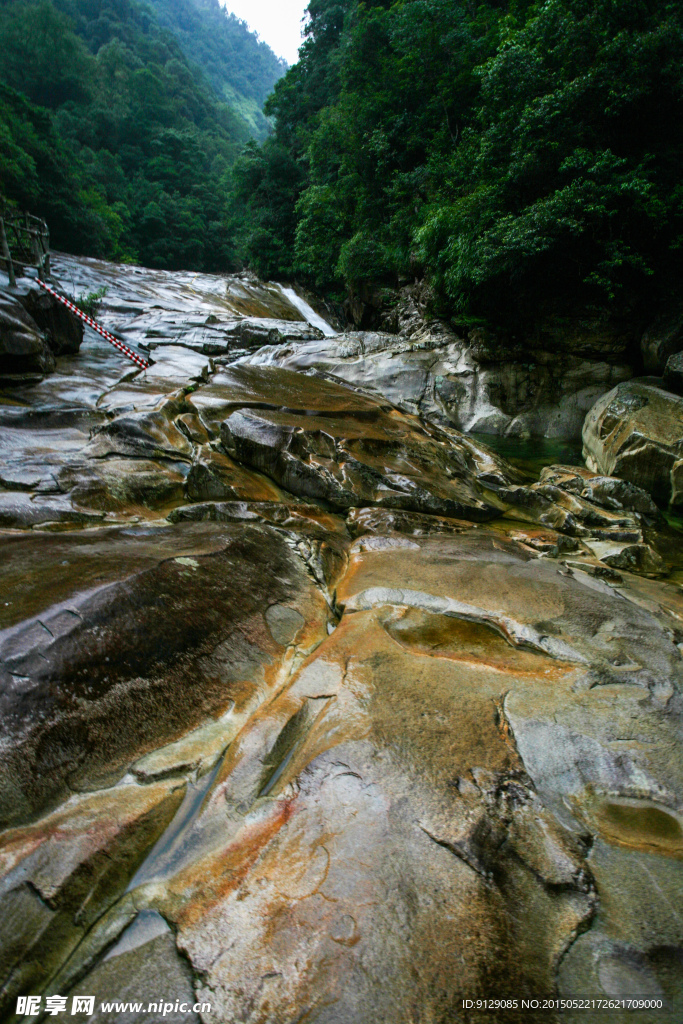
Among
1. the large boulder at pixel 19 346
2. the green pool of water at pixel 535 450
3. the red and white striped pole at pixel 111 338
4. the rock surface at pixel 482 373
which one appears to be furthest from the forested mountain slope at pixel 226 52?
the green pool of water at pixel 535 450

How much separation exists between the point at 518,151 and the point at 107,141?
120ft

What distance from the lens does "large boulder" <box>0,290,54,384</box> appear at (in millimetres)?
7031

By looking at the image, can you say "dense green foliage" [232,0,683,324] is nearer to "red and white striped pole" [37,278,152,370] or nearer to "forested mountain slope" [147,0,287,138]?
"red and white striped pole" [37,278,152,370]

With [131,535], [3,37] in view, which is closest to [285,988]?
[131,535]

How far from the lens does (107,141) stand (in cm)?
3347

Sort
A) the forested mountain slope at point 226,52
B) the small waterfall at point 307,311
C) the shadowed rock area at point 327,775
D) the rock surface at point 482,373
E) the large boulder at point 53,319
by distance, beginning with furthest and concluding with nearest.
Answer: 1. the forested mountain slope at point 226,52
2. the small waterfall at point 307,311
3. the rock surface at point 482,373
4. the large boulder at point 53,319
5. the shadowed rock area at point 327,775

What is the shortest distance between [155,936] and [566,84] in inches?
452

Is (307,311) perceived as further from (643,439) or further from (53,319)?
(643,439)

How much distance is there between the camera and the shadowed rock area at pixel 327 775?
1.43m

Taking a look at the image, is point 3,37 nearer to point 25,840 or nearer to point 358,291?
point 358,291

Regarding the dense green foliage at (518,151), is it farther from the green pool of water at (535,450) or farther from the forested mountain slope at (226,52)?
the forested mountain slope at (226,52)

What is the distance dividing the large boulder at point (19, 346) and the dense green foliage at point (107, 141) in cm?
1805

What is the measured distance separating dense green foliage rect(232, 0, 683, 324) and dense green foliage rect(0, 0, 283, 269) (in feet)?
49.8

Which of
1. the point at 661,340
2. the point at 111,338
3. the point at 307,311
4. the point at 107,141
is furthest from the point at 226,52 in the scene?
the point at 661,340
